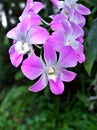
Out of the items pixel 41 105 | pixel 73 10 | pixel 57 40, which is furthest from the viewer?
pixel 41 105

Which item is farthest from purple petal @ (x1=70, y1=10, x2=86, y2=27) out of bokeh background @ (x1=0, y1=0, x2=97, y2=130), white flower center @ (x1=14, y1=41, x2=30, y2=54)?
bokeh background @ (x1=0, y1=0, x2=97, y2=130)

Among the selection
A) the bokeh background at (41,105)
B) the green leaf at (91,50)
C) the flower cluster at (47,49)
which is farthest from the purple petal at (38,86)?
the bokeh background at (41,105)

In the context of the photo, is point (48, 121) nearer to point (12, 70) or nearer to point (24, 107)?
point (24, 107)

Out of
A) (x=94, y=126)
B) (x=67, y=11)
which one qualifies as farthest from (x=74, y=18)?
(x=94, y=126)

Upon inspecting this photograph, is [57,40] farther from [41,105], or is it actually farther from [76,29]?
[41,105]

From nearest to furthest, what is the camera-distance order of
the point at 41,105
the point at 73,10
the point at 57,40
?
1. the point at 57,40
2. the point at 73,10
3. the point at 41,105

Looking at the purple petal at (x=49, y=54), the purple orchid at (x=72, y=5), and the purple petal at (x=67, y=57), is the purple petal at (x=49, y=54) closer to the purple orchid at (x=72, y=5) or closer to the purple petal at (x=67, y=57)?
the purple petal at (x=67, y=57)

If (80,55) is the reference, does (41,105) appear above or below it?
below

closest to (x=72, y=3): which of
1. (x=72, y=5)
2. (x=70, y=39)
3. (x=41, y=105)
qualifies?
(x=72, y=5)
